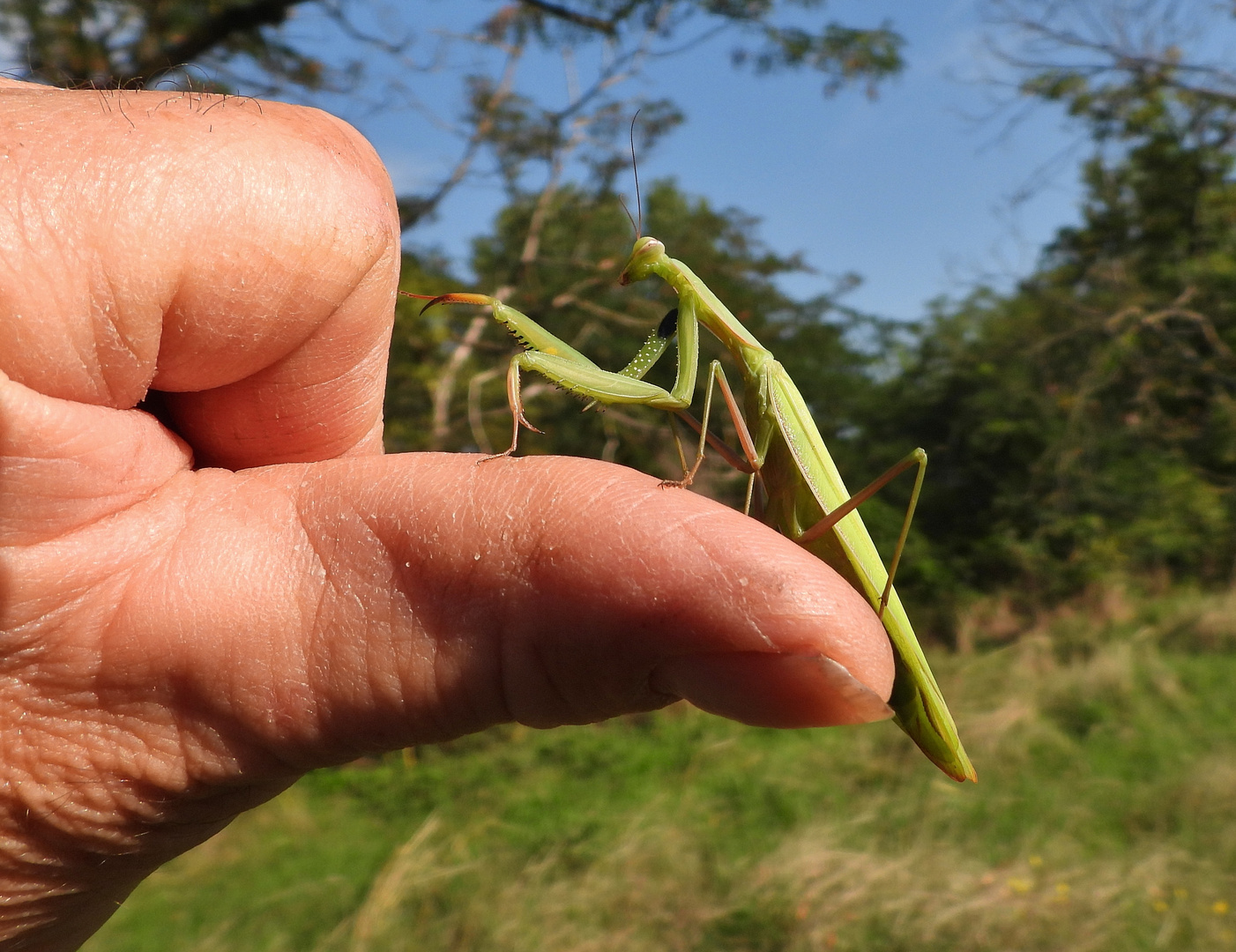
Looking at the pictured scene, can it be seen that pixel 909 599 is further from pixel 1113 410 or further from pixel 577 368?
pixel 577 368

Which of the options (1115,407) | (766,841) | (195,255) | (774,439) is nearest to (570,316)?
(766,841)

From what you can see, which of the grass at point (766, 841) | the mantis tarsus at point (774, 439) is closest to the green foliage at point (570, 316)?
the grass at point (766, 841)

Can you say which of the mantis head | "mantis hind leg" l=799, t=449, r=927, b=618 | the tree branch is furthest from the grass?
the tree branch

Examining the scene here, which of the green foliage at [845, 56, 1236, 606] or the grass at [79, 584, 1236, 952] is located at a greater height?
the green foliage at [845, 56, 1236, 606]

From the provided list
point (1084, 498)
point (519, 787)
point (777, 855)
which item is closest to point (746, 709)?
point (777, 855)

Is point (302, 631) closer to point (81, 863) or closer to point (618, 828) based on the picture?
point (81, 863)

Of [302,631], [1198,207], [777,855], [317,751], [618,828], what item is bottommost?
[618,828]

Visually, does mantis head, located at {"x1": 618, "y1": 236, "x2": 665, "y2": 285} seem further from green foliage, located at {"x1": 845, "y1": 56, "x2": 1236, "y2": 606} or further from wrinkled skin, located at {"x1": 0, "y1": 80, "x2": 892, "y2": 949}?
green foliage, located at {"x1": 845, "y1": 56, "x2": 1236, "y2": 606}
